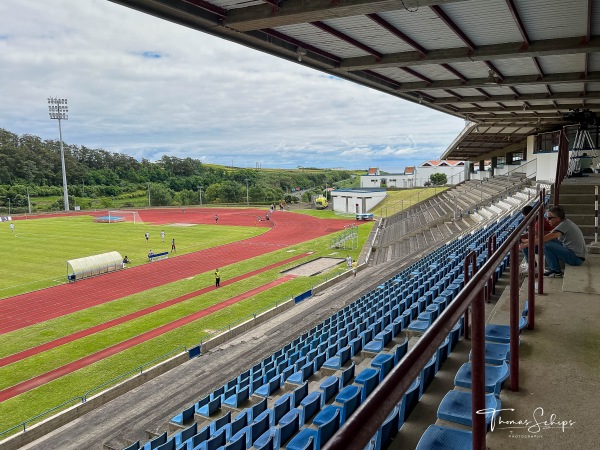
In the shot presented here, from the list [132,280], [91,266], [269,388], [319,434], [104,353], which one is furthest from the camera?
[91,266]

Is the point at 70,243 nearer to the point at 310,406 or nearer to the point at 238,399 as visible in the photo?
the point at 238,399

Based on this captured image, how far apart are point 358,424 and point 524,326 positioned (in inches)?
141

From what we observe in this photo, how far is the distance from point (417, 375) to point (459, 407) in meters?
2.06

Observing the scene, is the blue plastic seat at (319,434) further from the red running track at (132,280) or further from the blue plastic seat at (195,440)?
the red running track at (132,280)

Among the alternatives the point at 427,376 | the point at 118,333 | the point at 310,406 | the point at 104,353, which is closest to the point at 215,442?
the point at 310,406

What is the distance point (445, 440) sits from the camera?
2453 mm

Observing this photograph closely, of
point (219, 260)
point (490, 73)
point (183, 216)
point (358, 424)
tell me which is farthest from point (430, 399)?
point (183, 216)

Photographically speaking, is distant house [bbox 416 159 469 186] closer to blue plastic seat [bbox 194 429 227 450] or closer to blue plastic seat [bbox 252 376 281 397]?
blue plastic seat [bbox 252 376 281 397]

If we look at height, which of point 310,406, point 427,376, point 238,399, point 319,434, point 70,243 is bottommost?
point 70,243

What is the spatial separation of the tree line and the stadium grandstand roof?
69288 mm

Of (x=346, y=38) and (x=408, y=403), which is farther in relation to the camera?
(x=346, y=38)

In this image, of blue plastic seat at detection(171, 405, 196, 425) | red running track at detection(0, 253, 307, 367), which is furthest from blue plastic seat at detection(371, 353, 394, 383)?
red running track at detection(0, 253, 307, 367)

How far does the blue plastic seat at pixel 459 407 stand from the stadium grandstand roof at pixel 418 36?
18.1ft

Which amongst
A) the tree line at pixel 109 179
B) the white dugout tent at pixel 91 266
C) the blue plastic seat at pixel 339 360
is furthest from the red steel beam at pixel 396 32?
the tree line at pixel 109 179
